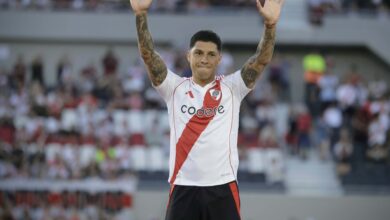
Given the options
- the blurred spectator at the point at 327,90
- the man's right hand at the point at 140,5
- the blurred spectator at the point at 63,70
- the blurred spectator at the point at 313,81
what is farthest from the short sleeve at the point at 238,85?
the blurred spectator at the point at 63,70

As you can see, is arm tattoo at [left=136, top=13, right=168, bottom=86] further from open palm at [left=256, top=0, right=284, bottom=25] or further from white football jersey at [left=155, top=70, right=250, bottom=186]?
open palm at [left=256, top=0, right=284, bottom=25]

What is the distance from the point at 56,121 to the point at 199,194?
14.5 metres

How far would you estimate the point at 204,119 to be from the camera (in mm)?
6773

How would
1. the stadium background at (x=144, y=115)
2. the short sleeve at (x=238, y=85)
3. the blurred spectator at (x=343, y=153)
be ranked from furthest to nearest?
the blurred spectator at (x=343, y=153) → the stadium background at (x=144, y=115) → the short sleeve at (x=238, y=85)

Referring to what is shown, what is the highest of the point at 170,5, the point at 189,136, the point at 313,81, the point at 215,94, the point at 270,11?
the point at 170,5

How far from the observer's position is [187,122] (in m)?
6.76

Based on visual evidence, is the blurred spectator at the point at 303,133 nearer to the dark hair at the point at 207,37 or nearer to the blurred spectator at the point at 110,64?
the blurred spectator at the point at 110,64

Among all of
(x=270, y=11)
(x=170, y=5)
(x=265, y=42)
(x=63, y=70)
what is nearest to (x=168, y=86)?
(x=265, y=42)

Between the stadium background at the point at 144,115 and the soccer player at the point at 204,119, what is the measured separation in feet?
40.0

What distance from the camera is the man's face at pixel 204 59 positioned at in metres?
6.76

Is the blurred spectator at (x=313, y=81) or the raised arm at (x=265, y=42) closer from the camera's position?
the raised arm at (x=265, y=42)

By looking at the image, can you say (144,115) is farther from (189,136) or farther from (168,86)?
(189,136)

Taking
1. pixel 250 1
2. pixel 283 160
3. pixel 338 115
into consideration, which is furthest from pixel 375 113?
pixel 250 1

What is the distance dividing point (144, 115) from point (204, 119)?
14639 mm
